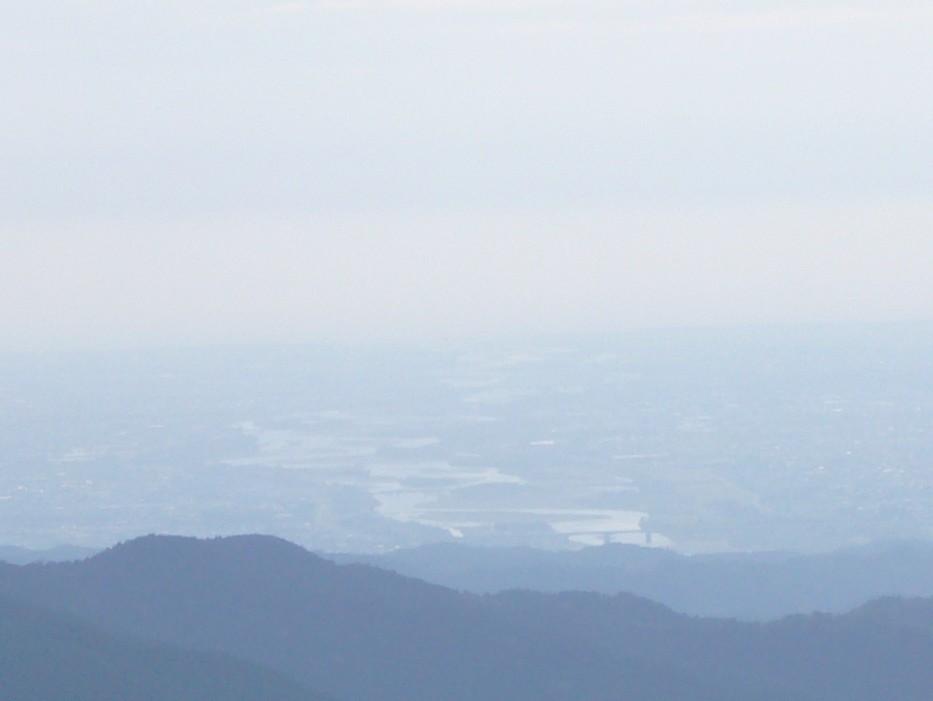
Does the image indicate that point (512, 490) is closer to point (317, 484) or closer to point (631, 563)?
point (317, 484)

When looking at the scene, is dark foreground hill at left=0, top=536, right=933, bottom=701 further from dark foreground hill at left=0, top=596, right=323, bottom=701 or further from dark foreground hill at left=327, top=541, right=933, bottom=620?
dark foreground hill at left=327, top=541, right=933, bottom=620

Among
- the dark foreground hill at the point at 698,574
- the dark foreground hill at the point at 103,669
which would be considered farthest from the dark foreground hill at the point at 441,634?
the dark foreground hill at the point at 698,574

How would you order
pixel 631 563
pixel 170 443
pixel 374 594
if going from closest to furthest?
pixel 374 594, pixel 631 563, pixel 170 443

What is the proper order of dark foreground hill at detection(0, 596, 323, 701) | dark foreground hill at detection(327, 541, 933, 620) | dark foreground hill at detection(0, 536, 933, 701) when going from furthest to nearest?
1. dark foreground hill at detection(327, 541, 933, 620)
2. dark foreground hill at detection(0, 536, 933, 701)
3. dark foreground hill at detection(0, 596, 323, 701)

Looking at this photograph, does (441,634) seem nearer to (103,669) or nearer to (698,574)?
(103,669)

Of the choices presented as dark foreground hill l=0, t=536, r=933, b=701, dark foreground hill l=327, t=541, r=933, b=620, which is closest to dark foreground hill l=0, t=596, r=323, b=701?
dark foreground hill l=0, t=536, r=933, b=701

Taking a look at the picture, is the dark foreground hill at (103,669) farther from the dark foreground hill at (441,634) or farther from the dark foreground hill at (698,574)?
the dark foreground hill at (698,574)

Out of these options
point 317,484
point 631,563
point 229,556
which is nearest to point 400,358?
point 317,484

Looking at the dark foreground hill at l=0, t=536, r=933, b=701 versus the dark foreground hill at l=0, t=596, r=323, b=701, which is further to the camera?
the dark foreground hill at l=0, t=536, r=933, b=701
